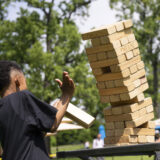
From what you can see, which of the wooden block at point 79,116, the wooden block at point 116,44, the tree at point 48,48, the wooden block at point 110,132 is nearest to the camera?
the wooden block at point 79,116

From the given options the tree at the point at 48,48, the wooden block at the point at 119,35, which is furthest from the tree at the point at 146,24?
the wooden block at the point at 119,35

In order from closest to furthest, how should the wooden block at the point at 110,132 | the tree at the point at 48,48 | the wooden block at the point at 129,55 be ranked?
the wooden block at the point at 129,55
the wooden block at the point at 110,132
the tree at the point at 48,48

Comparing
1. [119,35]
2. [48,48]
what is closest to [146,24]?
[48,48]

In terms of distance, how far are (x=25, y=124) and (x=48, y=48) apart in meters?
22.4

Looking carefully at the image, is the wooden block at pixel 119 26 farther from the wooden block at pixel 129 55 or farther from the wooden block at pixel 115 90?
the wooden block at pixel 115 90

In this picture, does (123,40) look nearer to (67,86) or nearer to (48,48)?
(67,86)

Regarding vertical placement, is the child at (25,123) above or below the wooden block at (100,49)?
below

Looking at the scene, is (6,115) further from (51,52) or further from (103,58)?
(51,52)

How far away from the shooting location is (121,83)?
548 centimetres

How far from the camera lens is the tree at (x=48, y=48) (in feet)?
75.6

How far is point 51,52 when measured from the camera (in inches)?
963

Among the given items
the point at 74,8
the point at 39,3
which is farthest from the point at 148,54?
the point at 39,3

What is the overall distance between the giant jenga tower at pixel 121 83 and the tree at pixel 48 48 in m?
16.9

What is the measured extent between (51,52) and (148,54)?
32.5ft
